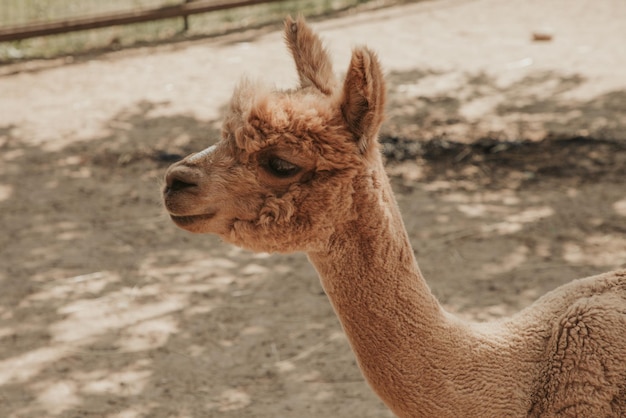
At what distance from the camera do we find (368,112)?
8.09 ft

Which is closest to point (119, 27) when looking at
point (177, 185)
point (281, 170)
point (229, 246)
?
point (229, 246)

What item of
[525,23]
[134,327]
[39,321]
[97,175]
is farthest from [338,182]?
[525,23]

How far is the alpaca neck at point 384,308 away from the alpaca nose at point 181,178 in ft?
1.62

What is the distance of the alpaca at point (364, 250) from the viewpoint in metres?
2.54

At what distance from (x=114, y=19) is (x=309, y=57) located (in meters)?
8.60

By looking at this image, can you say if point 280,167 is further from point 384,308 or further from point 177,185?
point 384,308

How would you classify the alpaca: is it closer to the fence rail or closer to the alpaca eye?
the alpaca eye

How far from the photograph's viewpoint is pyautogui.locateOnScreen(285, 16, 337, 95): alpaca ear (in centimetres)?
279

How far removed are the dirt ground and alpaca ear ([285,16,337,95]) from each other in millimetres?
2118

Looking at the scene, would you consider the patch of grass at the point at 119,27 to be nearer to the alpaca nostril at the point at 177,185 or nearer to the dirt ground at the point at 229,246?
the dirt ground at the point at 229,246

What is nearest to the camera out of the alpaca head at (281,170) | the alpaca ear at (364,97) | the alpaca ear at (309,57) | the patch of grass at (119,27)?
the alpaca ear at (364,97)

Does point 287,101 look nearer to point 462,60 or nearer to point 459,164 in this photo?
point 459,164

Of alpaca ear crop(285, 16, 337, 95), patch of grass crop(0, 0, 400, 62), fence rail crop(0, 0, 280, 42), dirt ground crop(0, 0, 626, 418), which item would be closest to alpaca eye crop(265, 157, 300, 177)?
alpaca ear crop(285, 16, 337, 95)

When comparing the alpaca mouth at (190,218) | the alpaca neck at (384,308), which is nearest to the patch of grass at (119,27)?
the alpaca mouth at (190,218)
